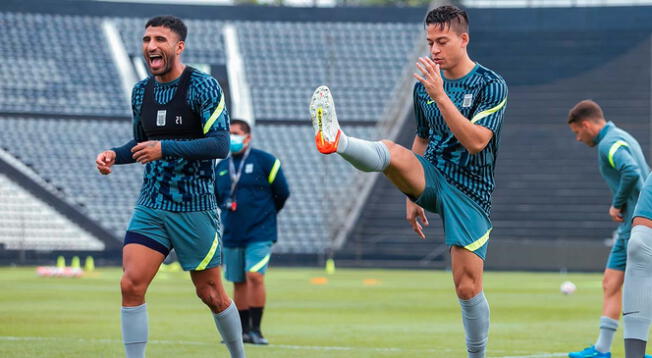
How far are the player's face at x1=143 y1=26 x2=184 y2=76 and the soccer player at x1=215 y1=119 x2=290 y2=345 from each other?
436 cm

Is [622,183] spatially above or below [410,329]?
above

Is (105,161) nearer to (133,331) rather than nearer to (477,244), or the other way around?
(133,331)

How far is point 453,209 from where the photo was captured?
6.60 m

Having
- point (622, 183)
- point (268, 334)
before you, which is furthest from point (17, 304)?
point (622, 183)

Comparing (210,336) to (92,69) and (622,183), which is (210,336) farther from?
(92,69)

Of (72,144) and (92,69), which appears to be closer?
(72,144)

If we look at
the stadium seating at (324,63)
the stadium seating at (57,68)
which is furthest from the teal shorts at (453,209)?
the stadium seating at (57,68)

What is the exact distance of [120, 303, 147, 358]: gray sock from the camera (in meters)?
6.62

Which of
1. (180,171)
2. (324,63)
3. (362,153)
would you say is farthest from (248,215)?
(324,63)

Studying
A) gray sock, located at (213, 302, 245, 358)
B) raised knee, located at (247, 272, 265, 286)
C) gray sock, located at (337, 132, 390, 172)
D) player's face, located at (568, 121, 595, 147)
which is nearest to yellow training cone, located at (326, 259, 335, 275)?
raised knee, located at (247, 272, 265, 286)

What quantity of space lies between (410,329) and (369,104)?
28978 mm

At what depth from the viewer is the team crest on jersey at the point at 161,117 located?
698cm

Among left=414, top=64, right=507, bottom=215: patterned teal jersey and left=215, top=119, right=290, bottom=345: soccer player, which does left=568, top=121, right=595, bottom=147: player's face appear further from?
left=215, top=119, right=290, bottom=345: soccer player

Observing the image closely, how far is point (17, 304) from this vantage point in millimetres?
16094
